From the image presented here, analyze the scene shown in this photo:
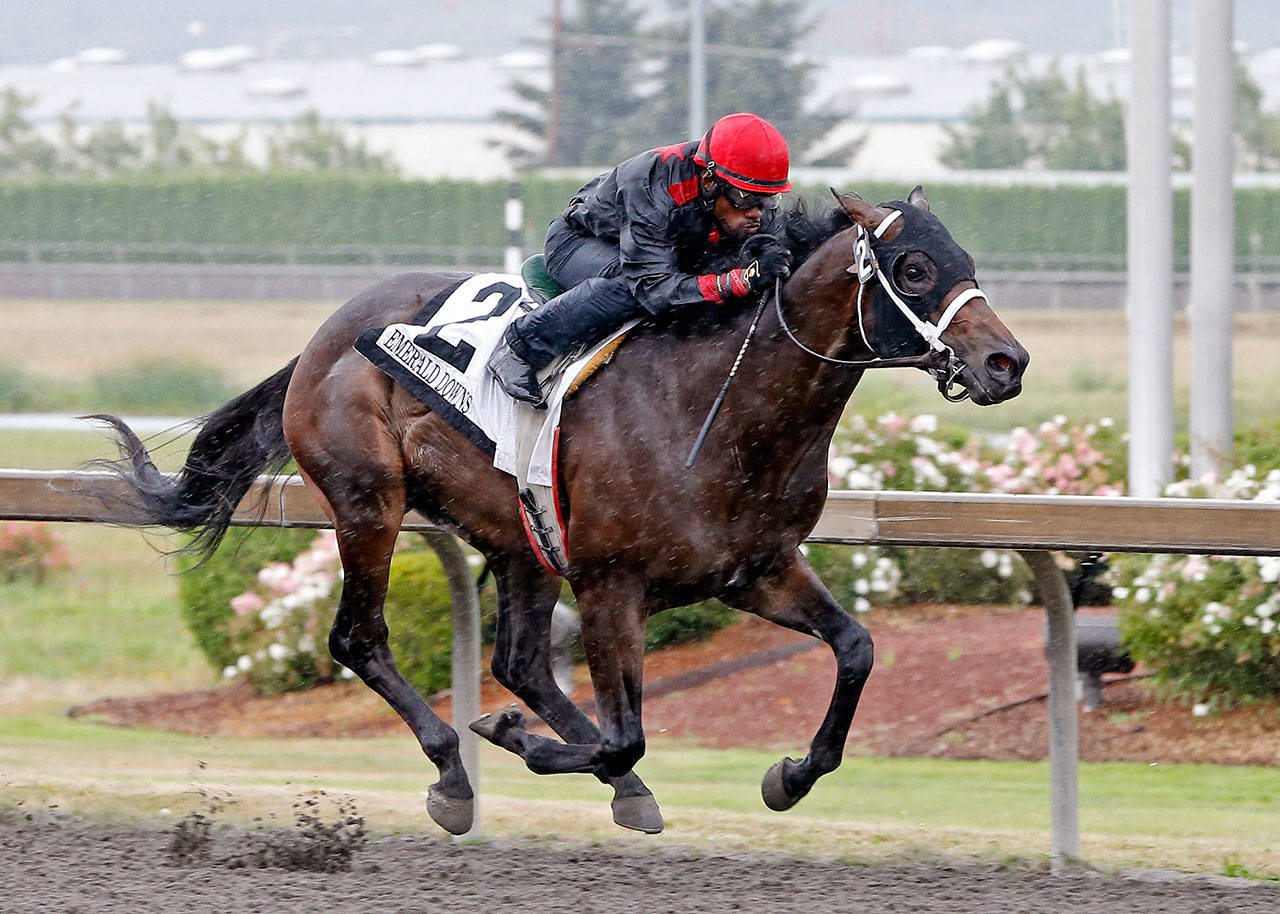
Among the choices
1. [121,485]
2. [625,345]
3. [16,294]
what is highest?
[625,345]

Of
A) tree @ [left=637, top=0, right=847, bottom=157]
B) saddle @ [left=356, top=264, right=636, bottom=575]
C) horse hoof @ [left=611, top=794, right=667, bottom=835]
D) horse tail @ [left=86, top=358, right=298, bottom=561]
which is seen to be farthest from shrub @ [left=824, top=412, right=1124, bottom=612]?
tree @ [left=637, top=0, right=847, bottom=157]

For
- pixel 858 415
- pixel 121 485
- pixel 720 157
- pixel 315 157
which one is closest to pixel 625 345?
pixel 720 157

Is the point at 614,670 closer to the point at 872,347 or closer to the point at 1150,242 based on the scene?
the point at 872,347

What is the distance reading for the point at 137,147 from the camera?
36.5 meters

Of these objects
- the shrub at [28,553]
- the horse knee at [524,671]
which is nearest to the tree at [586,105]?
the shrub at [28,553]

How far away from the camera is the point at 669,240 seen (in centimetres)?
400

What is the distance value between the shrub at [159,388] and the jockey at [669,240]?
15.3 metres

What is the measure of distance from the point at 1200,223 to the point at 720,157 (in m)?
4.01

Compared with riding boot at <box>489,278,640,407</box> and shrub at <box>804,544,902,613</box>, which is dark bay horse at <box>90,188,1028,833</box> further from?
shrub at <box>804,544,902,613</box>

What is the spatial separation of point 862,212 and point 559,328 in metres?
0.79

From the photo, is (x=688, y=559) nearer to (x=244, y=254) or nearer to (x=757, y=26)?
(x=244, y=254)

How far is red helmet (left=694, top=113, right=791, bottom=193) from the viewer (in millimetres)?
3842

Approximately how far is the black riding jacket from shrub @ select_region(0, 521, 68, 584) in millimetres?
6643

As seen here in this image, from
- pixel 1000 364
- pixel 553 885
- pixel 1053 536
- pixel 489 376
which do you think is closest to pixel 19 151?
pixel 489 376
